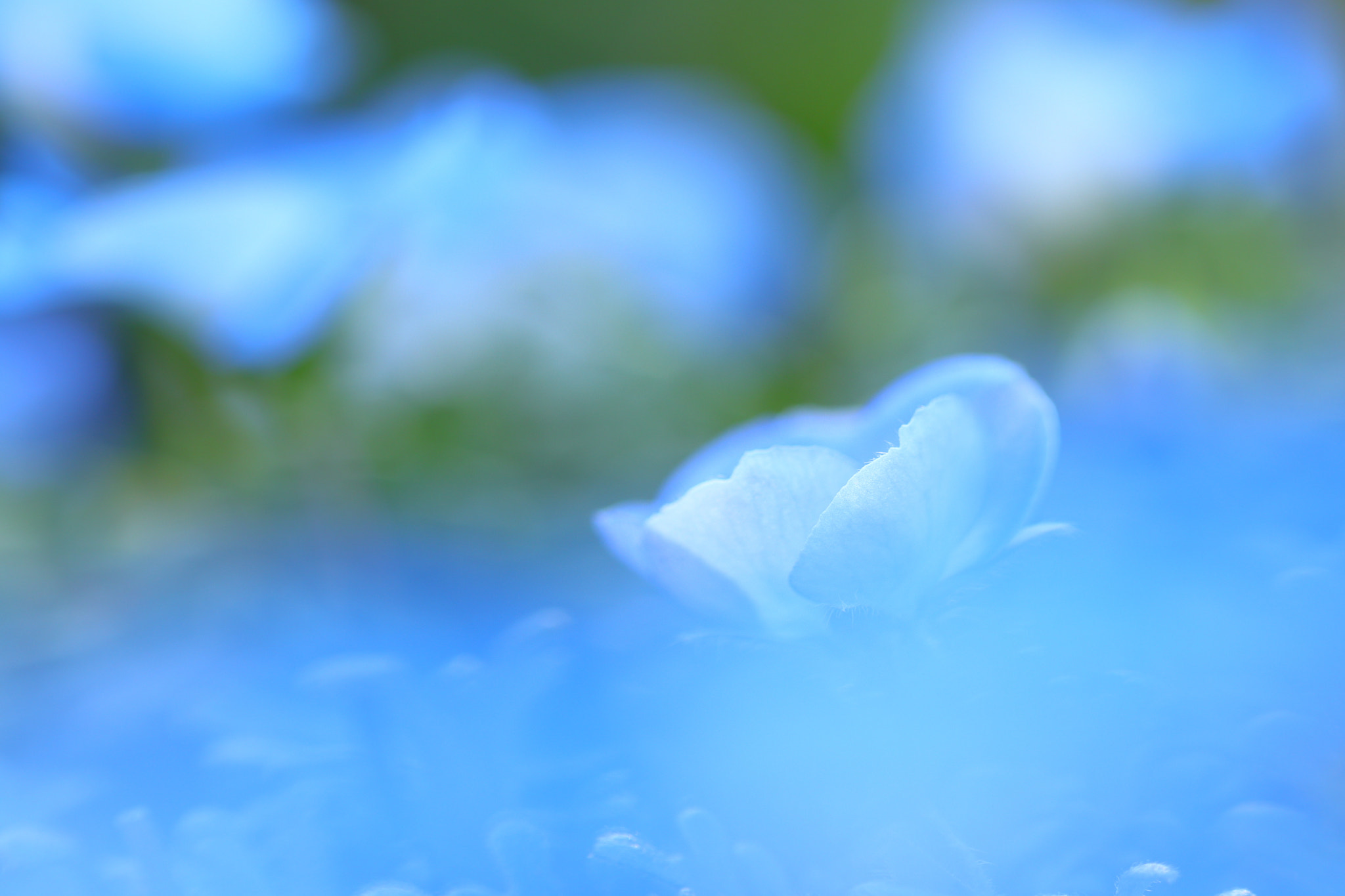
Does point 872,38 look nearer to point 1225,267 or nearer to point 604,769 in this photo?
point 1225,267

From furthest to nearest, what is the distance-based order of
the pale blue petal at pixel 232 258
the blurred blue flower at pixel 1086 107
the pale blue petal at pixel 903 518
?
the blurred blue flower at pixel 1086 107 → the pale blue petal at pixel 232 258 → the pale blue petal at pixel 903 518

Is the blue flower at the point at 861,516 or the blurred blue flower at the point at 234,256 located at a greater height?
the blurred blue flower at the point at 234,256

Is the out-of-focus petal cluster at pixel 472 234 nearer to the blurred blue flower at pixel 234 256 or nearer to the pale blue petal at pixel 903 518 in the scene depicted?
the blurred blue flower at pixel 234 256

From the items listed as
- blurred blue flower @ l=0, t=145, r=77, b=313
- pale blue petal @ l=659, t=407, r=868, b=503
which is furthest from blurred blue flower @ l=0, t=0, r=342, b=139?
pale blue petal @ l=659, t=407, r=868, b=503

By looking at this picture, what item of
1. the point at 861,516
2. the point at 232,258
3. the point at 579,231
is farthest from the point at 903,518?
the point at 579,231

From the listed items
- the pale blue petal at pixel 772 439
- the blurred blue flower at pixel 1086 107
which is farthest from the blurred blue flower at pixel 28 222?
A: the blurred blue flower at pixel 1086 107

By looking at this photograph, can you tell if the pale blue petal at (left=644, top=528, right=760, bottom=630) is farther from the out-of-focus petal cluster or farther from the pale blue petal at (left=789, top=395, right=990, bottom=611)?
the out-of-focus petal cluster

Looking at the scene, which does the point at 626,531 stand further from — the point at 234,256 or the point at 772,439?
the point at 234,256
